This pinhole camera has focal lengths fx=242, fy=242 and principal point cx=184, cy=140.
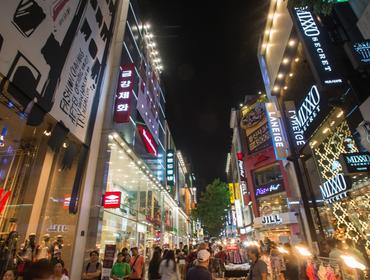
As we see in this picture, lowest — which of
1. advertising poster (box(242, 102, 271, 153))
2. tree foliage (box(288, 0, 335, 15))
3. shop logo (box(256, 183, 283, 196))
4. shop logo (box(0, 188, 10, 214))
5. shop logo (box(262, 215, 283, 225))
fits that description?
shop logo (box(0, 188, 10, 214))

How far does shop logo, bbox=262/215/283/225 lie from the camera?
23253mm

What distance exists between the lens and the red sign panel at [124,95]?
11750mm

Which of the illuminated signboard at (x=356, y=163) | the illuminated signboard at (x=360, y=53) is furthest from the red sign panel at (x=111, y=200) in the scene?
the illuminated signboard at (x=360, y=53)

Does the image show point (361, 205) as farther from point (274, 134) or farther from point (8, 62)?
point (8, 62)

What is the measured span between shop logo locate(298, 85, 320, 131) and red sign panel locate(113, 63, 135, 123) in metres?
8.26

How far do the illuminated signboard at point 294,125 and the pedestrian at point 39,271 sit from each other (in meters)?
12.1

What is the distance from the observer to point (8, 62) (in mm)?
5766

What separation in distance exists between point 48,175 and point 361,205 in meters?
11.6

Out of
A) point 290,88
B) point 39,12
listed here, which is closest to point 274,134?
point 290,88

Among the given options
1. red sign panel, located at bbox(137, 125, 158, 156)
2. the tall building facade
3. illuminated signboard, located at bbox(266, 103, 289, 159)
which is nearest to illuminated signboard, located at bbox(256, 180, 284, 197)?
illuminated signboard, located at bbox(266, 103, 289, 159)

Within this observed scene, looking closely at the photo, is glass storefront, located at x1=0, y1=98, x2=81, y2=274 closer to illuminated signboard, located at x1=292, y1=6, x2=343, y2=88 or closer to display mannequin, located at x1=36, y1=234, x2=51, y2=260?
display mannequin, located at x1=36, y1=234, x2=51, y2=260

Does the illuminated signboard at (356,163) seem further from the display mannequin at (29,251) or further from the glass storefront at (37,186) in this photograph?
the display mannequin at (29,251)

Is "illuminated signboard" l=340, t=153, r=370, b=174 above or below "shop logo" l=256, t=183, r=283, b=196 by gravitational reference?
below

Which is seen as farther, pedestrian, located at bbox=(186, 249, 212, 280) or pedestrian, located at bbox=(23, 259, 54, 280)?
pedestrian, located at bbox=(186, 249, 212, 280)
